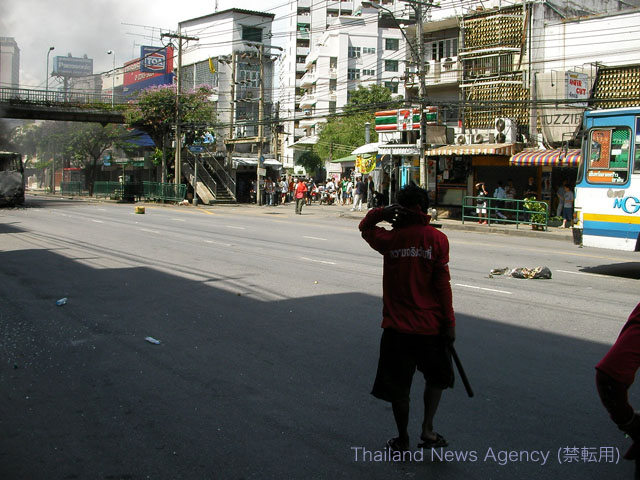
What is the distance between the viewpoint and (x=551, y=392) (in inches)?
210

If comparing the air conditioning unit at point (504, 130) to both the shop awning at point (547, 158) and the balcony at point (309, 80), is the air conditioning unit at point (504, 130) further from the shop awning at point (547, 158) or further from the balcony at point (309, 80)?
the balcony at point (309, 80)

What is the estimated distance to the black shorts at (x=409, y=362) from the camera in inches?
159

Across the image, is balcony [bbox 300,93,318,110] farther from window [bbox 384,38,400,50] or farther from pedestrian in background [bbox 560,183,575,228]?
pedestrian in background [bbox 560,183,575,228]

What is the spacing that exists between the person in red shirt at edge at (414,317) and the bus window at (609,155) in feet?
32.6

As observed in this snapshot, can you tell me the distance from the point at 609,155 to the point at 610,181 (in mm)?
545

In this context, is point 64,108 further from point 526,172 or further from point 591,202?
point 591,202

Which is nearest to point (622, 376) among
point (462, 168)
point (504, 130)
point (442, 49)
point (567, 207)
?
point (567, 207)

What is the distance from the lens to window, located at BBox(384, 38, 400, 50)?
242ft

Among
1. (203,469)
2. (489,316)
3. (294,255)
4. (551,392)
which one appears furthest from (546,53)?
(203,469)

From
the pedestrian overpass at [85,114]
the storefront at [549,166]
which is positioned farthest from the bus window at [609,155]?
the pedestrian overpass at [85,114]

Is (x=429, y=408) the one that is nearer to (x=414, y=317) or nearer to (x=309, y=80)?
(x=414, y=317)

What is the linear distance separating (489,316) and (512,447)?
13.4 feet

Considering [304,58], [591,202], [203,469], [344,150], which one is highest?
[304,58]

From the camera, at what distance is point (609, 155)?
1267cm
